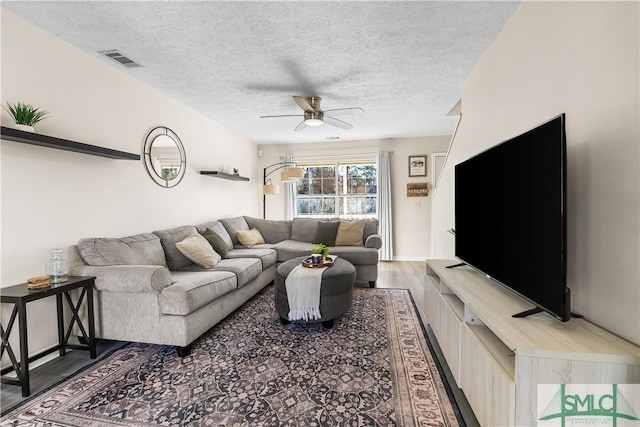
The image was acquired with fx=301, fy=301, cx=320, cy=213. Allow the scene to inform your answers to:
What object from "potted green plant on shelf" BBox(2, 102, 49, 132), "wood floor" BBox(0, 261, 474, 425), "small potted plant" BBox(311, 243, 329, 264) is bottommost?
"wood floor" BBox(0, 261, 474, 425)

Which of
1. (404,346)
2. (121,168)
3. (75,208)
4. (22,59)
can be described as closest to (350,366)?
(404,346)

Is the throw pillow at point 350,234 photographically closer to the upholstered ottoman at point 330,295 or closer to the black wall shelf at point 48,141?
the upholstered ottoman at point 330,295

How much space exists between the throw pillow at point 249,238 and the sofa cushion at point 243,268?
999 mm

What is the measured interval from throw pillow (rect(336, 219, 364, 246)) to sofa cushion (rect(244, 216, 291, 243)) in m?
0.98

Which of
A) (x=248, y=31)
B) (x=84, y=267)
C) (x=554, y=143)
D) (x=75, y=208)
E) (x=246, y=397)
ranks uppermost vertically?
(x=248, y=31)

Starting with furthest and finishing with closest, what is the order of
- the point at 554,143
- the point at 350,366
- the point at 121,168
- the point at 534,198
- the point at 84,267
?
1. the point at 121,168
2. the point at 84,267
3. the point at 350,366
4. the point at 534,198
5. the point at 554,143

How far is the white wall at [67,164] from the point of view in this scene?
81.7 inches

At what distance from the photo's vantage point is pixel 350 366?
2.12 metres

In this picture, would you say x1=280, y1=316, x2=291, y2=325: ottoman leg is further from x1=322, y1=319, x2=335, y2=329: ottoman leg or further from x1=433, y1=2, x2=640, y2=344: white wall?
x1=433, y1=2, x2=640, y2=344: white wall

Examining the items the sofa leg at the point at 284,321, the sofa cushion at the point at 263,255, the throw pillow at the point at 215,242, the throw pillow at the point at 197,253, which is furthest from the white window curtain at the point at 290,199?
the sofa leg at the point at 284,321

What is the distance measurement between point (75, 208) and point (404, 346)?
2.92 m

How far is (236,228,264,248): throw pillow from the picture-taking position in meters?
4.61

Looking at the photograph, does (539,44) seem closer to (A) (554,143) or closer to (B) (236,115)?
(A) (554,143)

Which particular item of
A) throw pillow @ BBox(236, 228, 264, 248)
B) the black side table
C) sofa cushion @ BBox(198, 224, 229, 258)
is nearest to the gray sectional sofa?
the black side table
